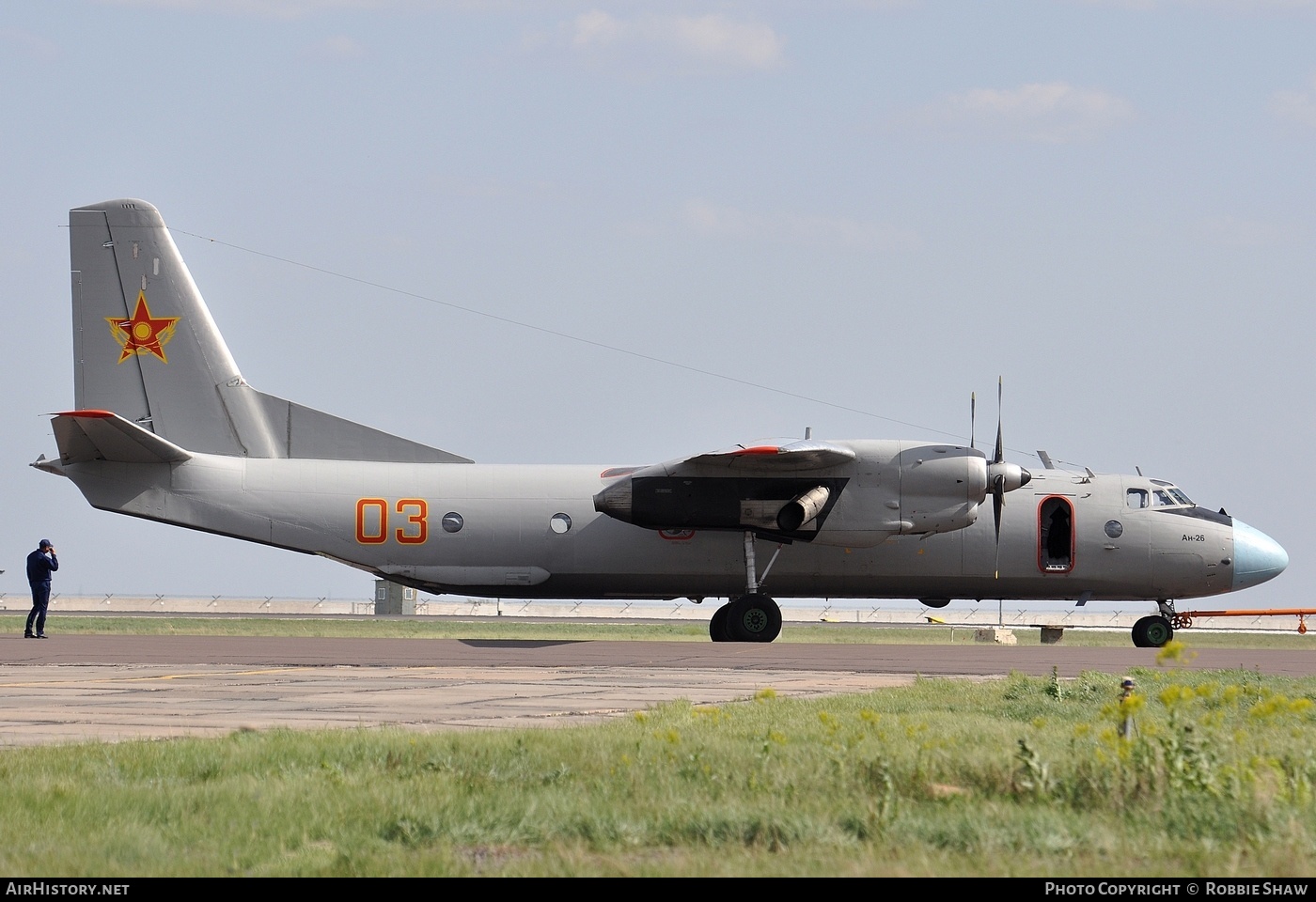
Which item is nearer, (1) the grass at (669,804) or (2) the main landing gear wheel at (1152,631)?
(1) the grass at (669,804)

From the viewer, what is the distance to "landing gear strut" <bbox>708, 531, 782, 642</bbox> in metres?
27.8

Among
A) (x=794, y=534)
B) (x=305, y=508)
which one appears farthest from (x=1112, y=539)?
(x=305, y=508)

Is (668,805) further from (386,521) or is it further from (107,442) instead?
(107,442)

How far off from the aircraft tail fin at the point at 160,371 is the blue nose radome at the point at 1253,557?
17.7m

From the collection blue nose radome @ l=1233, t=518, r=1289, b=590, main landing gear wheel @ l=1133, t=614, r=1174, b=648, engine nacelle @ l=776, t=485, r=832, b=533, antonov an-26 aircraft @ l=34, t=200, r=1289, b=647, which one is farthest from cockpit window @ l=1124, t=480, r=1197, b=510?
engine nacelle @ l=776, t=485, r=832, b=533

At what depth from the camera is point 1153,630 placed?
29.8 meters

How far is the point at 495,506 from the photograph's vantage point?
94.0 feet

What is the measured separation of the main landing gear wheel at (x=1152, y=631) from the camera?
97.2 ft

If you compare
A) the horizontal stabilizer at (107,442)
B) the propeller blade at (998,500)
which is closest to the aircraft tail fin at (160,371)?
the horizontal stabilizer at (107,442)

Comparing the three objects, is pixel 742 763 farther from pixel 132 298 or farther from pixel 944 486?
pixel 132 298

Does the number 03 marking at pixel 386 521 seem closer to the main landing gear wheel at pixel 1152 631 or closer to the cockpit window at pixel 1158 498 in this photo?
the cockpit window at pixel 1158 498

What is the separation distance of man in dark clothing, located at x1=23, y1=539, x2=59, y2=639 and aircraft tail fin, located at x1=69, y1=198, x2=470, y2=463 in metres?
3.48

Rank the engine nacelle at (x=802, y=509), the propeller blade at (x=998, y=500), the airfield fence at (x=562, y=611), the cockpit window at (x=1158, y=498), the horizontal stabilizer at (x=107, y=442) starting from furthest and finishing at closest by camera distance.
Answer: the airfield fence at (x=562, y=611), the cockpit window at (x=1158, y=498), the propeller blade at (x=998, y=500), the engine nacelle at (x=802, y=509), the horizontal stabilizer at (x=107, y=442)

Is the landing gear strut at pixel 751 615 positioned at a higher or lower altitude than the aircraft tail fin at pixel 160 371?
lower
